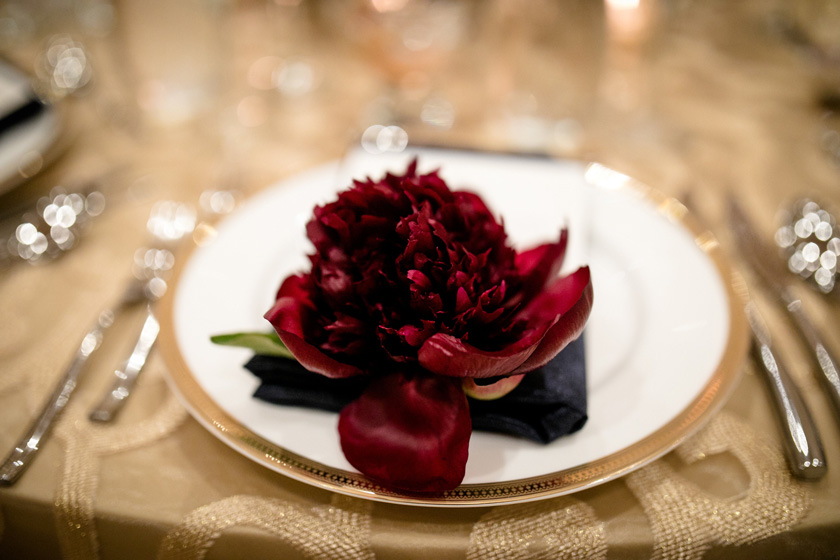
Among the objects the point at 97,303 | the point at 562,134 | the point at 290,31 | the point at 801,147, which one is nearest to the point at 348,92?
the point at 290,31

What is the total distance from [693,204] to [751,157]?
0.52 ft

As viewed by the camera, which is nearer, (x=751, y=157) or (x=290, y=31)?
(x=751, y=157)

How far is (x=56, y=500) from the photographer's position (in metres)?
0.38

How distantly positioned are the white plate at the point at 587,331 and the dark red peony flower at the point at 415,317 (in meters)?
0.03

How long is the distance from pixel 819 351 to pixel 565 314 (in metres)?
0.26

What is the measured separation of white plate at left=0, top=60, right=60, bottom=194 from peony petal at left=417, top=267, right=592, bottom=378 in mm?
506

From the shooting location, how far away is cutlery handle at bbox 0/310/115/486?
388 millimetres

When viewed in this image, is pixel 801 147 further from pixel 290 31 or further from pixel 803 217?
pixel 290 31

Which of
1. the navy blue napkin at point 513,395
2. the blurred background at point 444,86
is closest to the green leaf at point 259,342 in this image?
the navy blue napkin at point 513,395

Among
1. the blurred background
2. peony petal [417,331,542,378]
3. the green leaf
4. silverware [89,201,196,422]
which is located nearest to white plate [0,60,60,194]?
the blurred background

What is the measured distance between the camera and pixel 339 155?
74 centimetres

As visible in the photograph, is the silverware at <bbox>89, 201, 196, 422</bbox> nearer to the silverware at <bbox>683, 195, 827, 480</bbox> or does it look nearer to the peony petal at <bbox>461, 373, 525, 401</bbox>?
the peony petal at <bbox>461, 373, 525, 401</bbox>

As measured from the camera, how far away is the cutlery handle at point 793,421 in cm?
38

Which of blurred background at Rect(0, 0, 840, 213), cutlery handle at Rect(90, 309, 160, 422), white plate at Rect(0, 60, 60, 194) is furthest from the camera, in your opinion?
blurred background at Rect(0, 0, 840, 213)
